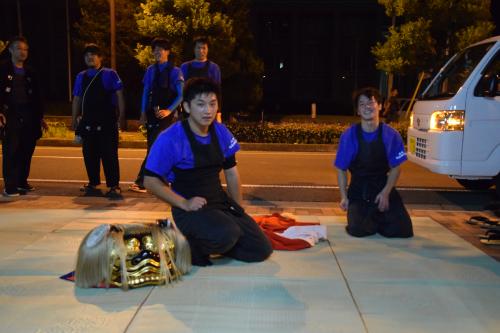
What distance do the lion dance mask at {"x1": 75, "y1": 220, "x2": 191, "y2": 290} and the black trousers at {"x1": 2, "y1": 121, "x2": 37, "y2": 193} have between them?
11.4 feet

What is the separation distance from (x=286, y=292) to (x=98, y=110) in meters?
3.95

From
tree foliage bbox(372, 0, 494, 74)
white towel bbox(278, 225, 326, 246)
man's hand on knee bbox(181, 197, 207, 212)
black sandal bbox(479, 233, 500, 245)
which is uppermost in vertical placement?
tree foliage bbox(372, 0, 494, 74)

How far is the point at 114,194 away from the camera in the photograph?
6.75 m

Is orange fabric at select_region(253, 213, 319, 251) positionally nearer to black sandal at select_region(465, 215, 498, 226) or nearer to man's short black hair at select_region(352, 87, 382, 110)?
man's short black hair at select_region(352, 87, 382, 110)

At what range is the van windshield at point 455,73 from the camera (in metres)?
6.62

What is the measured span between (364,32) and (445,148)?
3251 cm

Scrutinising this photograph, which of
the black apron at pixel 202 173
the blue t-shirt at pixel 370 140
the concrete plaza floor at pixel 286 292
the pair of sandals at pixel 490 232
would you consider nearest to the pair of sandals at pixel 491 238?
the pair of sandals at pixel 490 232

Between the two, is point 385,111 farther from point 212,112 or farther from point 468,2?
point 212,112

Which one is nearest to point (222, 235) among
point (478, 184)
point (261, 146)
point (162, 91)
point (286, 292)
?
point (286, 292)

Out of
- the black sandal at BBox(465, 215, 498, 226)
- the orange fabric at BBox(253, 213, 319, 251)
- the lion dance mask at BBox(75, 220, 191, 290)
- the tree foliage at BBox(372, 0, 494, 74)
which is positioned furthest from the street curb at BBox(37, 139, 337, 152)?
the lion dance mask at BBox(75, 220, 191, 290)

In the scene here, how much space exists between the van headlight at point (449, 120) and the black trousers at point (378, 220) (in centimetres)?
176

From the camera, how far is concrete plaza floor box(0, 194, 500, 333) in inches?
122

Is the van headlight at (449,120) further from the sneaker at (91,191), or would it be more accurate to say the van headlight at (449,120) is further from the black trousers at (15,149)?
the black trousers at (15,149)

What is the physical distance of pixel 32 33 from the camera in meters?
38.5
